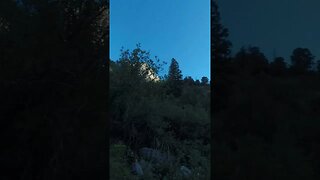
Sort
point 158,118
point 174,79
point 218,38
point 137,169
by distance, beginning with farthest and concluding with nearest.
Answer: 1. point 174,79
2. point 158,118
3. point 137,169
4. point 218,38

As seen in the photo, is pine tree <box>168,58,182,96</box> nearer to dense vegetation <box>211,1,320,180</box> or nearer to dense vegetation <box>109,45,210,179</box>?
dense vegetation <box>109,45,210,179</box>

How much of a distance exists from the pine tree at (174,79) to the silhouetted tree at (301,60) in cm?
139

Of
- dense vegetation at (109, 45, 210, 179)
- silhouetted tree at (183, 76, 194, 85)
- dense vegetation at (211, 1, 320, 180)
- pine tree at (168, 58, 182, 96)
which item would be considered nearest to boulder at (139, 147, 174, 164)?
dense vegetation at (109, 45, 210, 179)

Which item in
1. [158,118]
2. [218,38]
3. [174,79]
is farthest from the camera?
[174,79]

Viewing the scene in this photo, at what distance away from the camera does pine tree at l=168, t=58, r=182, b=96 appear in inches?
192

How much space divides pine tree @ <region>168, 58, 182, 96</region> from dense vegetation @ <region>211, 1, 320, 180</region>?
1.03m

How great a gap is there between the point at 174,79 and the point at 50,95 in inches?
58.2

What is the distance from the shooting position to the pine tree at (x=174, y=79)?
488 cm

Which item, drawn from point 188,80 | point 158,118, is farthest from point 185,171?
point 188,80

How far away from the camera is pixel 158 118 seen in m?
4.82

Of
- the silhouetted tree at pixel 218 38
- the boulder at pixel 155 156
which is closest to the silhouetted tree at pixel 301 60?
the silhouetted tree at pixel 218 38

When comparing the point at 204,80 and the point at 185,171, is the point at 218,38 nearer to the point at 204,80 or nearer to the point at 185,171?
the point at 204,80

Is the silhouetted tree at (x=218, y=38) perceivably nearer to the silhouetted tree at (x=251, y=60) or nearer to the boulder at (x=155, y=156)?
the silhouetted tree at (x=251, y=60)

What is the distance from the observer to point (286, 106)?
3781 mm
